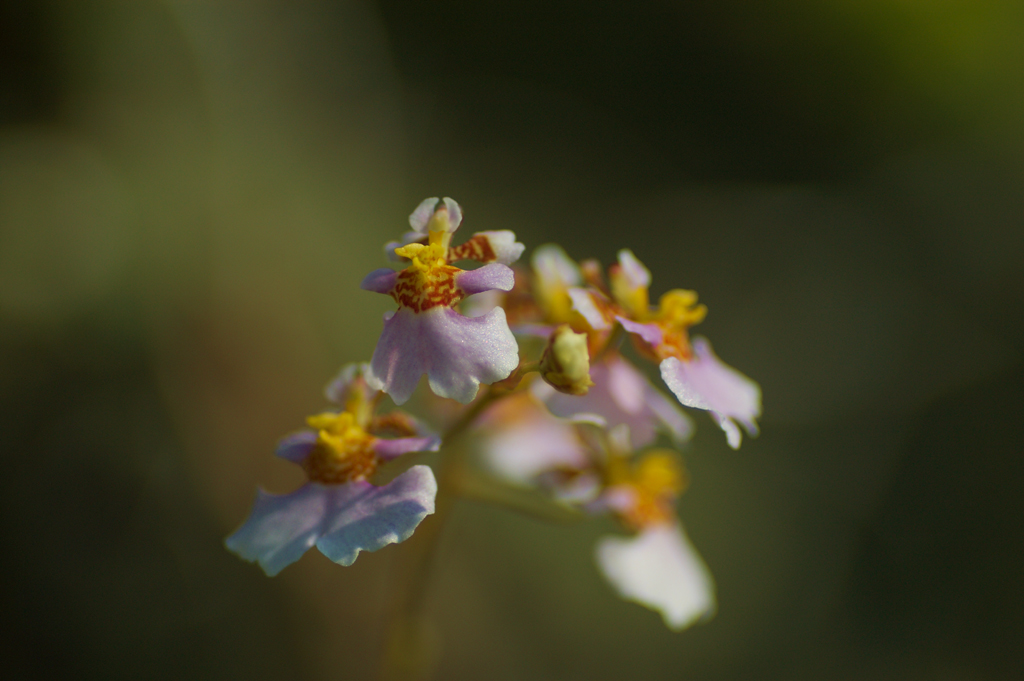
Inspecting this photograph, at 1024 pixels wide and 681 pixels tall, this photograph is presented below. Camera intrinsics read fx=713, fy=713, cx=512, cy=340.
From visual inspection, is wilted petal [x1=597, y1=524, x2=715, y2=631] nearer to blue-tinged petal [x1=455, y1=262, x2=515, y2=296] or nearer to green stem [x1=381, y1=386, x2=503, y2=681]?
green stem [x1=381, y1=386, x2=503, y2=681]

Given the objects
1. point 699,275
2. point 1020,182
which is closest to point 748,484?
point 699,275

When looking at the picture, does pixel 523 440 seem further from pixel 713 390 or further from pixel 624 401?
pixel 713 390

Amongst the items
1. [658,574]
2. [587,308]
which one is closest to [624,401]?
[587,308]

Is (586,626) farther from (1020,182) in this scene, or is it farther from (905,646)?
(1020,182)

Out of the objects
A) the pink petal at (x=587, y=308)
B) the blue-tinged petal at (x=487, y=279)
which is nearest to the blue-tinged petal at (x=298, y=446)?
the blue-tinged petal at (x=487, y=279)

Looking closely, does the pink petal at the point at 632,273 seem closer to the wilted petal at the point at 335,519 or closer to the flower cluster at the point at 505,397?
the flower cluster at the point at 505,397

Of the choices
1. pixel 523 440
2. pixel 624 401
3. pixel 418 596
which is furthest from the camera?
pixel 523 440

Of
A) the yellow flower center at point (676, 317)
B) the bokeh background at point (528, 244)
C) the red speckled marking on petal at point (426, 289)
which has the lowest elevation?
the bokeh background at point (528, 244)
